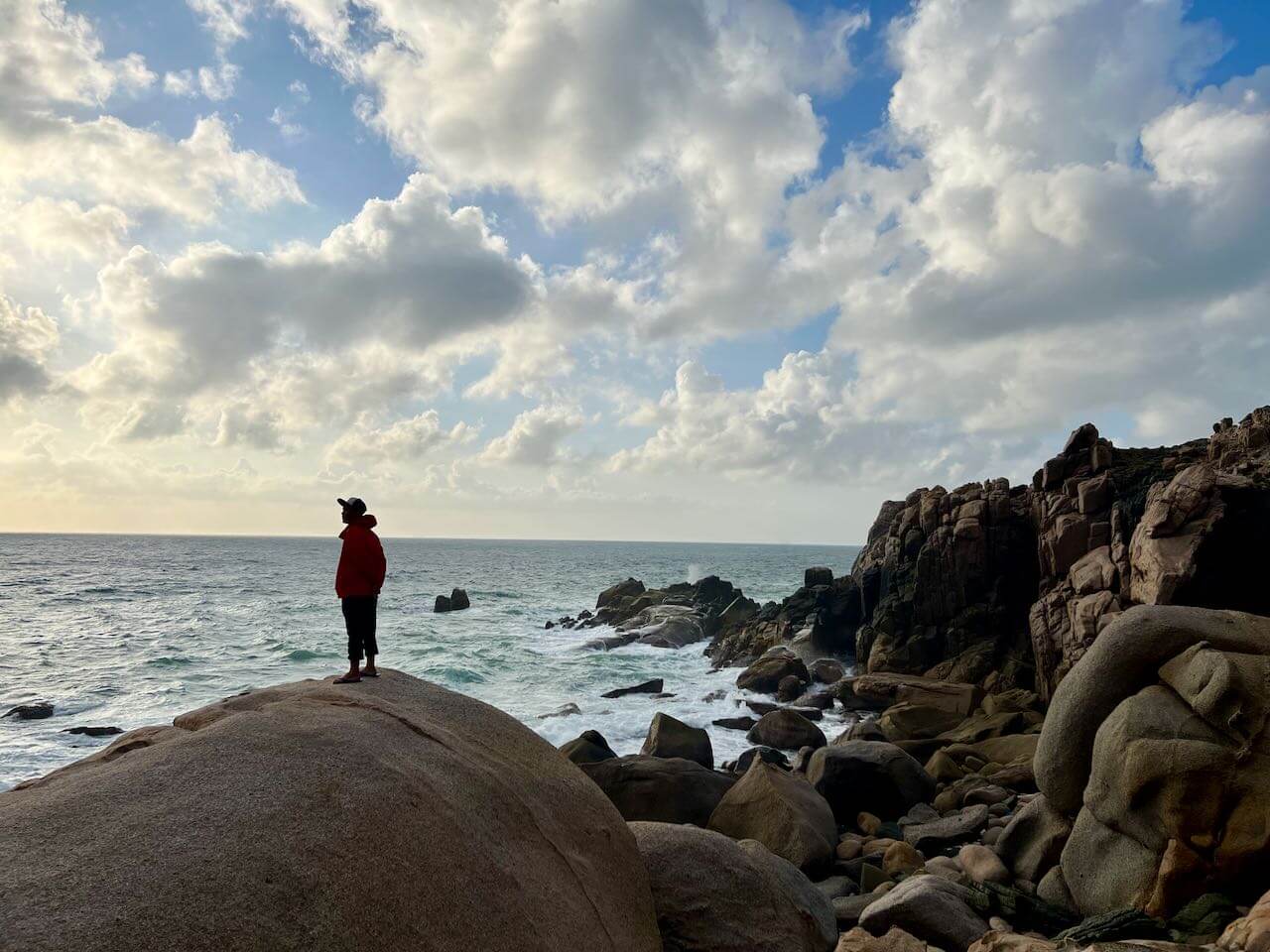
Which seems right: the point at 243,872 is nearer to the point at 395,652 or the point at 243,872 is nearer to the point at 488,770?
the point at 488,770

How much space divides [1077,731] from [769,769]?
4.59 metres

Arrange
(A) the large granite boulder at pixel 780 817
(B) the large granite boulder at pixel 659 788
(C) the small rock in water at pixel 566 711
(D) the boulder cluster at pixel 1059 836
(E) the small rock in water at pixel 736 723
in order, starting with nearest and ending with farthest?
1. (D) the boulder cluster at pixel 1059 836
2. (A) the large granite boulder at pixel 780 817
3. (B) the large granite boulder at pixel 659 788
4. (E) the small rock in water at pixel 736 723
5. (C) the small rock in water at pixel 566 711

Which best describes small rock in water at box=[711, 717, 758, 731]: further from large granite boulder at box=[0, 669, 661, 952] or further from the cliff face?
large granite boulder at box=[0, 669, 661, 952]

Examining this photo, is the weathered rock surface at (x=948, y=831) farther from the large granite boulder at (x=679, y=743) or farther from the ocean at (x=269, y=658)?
the ocean at (x=269, y=658)

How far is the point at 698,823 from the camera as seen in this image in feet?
40.7

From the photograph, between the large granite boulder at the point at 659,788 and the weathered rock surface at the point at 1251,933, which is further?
the large granite boulder at the point at 659,788

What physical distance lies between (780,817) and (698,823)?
5.37ft

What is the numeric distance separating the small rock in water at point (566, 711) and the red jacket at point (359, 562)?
18167mm

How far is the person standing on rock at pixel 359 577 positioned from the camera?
307 inches

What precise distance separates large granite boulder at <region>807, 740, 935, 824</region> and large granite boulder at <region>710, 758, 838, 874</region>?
182 centimetres

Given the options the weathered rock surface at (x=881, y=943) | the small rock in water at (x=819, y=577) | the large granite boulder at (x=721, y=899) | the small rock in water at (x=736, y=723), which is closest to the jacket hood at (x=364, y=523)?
the large granite boulder at (x=721, y=899)

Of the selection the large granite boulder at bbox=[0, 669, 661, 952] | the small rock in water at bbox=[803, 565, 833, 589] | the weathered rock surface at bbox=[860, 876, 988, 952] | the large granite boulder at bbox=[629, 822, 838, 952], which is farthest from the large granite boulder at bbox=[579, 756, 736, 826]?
the small rock in water at bbox=[803, 565, 833, 589]

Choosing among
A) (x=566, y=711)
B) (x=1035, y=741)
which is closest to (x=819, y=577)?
(x=566, y=711)

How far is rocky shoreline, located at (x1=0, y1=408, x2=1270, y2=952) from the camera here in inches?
154
